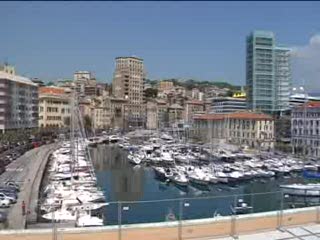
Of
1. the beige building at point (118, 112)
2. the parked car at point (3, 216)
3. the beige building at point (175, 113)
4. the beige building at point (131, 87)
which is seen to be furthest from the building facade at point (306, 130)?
the beige building at point (131, 87)

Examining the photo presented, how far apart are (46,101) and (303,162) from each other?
40.1 metres

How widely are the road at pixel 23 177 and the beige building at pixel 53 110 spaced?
84.8 ft

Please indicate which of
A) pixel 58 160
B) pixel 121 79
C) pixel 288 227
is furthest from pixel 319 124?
pixel 121 79

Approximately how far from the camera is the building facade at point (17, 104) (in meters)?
50.4

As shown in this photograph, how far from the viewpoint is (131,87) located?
314 feet

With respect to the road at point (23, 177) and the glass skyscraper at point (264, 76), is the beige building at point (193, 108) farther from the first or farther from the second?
the road at point (23, 177)

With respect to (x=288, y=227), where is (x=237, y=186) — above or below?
below

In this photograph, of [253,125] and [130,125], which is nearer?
[253,125]

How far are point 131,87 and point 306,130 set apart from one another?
52.0 metres

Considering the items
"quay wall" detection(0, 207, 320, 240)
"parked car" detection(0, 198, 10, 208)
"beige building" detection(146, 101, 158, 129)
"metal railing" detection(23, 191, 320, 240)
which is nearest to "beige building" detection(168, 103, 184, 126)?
"beige building" detection(146, 101, 158, 129)

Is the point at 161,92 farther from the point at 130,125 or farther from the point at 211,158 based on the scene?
the point at 211,158

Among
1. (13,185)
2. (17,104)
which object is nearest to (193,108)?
(17,104)

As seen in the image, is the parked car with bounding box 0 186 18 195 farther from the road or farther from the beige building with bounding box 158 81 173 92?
the beige building with bounding box 158 81 173 92

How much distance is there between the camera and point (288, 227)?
23.4 ft
